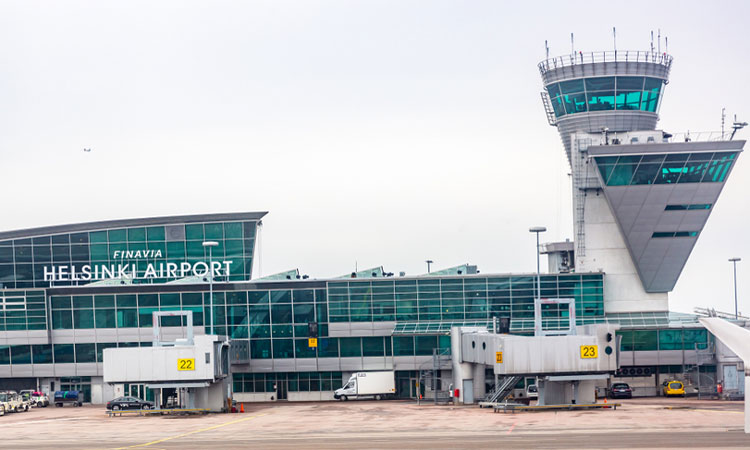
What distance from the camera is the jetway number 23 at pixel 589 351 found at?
264 ft

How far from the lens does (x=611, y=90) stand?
107312 millimetres

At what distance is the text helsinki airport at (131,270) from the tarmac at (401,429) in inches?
1220

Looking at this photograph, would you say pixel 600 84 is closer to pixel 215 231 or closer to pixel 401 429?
pixel 215 231

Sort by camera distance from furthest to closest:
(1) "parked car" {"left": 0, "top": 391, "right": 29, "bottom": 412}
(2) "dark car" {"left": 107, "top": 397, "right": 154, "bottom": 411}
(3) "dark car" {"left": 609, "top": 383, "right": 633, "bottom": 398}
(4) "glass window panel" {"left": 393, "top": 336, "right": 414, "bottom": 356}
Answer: (4) "glass window panel" {"left": 393, "top": 336, "right": 414, "bottom": 356}
(3) "dark car" {"left": 609, "top": 383, "right": 633, "bottom": 398}
(2) "dark car" {"left": 107, "top": 397, "right": 154, "bottom": 411}
(1) "parked car" {"left": 0, "top": 391, "right": 29, "bottom": 412}

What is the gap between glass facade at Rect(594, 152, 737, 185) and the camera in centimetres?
10138

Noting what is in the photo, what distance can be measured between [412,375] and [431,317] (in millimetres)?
6462

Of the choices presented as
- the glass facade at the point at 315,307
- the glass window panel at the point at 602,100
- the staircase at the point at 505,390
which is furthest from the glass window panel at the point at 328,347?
the glass window panel at the point at 602,100

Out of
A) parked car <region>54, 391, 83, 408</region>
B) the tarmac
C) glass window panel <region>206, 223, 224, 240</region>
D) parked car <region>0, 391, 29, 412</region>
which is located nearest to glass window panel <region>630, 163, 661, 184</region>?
the tarmac

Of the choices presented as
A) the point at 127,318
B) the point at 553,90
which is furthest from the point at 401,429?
the point at 553,90

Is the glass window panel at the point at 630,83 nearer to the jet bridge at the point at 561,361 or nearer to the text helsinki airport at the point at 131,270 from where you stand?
the jet bridge at the point at 561,361

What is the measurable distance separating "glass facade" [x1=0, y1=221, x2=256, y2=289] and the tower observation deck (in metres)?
40.1

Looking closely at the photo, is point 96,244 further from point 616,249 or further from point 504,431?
point 504,431

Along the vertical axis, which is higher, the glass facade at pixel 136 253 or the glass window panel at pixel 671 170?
the glass window panel at pixel 671 170

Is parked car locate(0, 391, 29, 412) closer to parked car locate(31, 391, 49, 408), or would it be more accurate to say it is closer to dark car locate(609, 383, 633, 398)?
parked car locate(31, 391, 49, 408)
